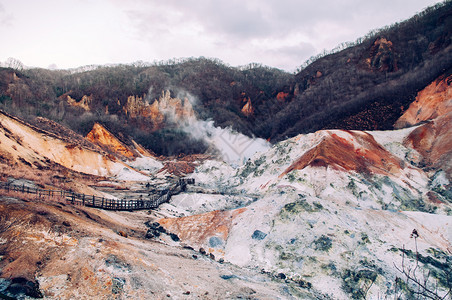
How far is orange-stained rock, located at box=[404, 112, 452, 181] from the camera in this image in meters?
28.7

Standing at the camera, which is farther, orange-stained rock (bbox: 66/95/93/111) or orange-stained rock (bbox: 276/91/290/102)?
orange-stained rock (bbox: 276/91/290/102)

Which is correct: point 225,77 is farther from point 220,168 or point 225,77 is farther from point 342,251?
point 342,251

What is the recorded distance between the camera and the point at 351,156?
28969 mm

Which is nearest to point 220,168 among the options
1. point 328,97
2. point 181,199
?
point 181,199

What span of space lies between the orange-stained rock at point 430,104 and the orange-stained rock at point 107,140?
5110cm

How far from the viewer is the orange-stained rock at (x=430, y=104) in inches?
1564

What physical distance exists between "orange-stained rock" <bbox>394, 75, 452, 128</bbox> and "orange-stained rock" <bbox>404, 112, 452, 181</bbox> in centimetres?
620

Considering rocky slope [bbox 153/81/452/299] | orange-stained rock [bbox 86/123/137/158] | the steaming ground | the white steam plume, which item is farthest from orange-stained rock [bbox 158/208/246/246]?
orange-stained rock [bbox 86/123/137/158]

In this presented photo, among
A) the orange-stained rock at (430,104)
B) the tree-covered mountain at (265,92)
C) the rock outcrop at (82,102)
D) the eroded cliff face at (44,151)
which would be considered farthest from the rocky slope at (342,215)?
the rock outcrop at (82,102)

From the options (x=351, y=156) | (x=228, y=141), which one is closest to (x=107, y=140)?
(x=228, y=141)

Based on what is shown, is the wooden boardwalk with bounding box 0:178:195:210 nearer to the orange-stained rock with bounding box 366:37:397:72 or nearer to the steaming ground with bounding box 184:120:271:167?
the steaming ground with bounding box 184:120:271:167

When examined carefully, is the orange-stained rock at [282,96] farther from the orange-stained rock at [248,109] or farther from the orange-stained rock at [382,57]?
the orange-stained rock at [382,57]

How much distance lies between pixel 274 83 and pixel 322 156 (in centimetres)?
9427

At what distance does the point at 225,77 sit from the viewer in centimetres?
A: 11169
